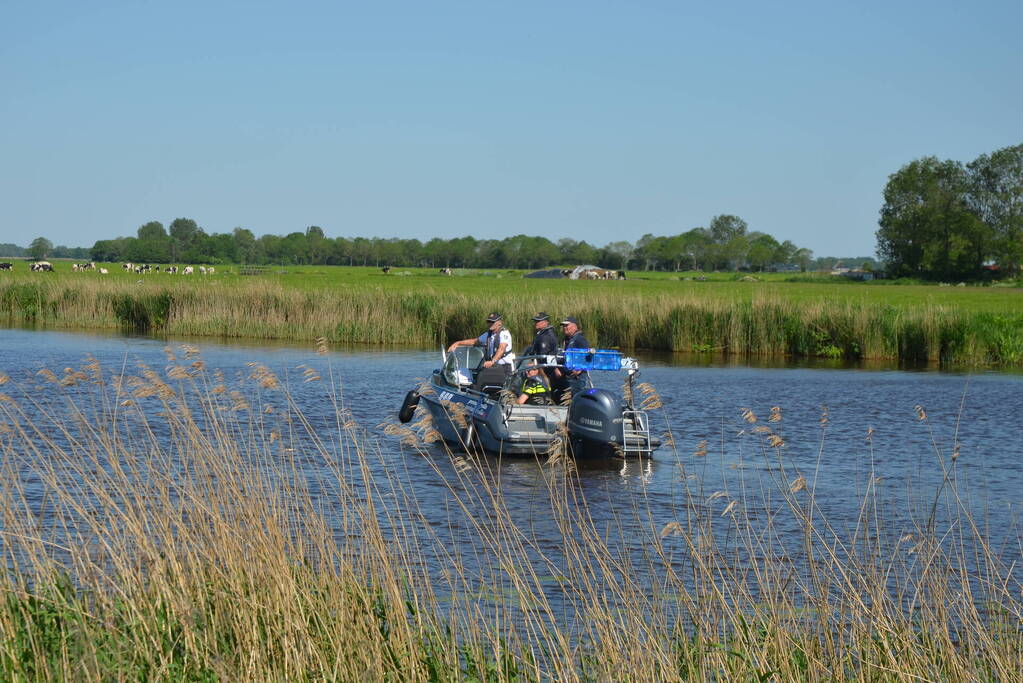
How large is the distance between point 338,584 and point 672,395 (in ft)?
59.9

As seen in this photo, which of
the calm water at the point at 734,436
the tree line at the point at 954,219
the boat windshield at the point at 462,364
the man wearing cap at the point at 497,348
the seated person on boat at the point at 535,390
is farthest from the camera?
the tree line at the point at 954,219

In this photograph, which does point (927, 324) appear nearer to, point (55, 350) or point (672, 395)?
point (672, 395)

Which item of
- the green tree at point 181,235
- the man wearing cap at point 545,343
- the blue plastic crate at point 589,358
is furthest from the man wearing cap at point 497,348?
the green tree at point 181,235

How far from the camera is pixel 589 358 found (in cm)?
1399

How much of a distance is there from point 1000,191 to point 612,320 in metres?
88.1

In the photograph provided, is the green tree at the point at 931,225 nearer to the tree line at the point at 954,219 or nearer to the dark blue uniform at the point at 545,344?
the tree line at the point at 954,219

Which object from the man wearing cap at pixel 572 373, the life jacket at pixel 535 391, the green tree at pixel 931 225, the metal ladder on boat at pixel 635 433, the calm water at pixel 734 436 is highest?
the green tree at pixel 931 225

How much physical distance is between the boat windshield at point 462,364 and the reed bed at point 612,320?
1622cm

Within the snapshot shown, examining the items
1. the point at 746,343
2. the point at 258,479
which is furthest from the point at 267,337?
the point at 258,479

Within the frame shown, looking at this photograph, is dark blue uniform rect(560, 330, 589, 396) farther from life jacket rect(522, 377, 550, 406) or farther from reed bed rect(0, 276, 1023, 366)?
reed bed rect(0, 276, 1023, 366)

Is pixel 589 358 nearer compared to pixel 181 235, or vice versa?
pixel 589 358

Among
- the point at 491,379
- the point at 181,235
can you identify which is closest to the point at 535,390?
the point at 491,379

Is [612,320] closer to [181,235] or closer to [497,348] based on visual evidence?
[497,348]

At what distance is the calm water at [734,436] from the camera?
1180cm
